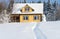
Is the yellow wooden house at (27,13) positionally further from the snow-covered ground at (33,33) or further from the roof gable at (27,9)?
the snow-covered ground at (33,33)

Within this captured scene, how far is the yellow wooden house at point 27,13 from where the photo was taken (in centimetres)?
1077

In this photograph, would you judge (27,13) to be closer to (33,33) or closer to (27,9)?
(27,9)

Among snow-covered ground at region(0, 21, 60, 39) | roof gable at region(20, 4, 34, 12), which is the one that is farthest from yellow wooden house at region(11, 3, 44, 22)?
snow-covered ground at region(0, 21, 60, 39)

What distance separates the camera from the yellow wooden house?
35.3ft

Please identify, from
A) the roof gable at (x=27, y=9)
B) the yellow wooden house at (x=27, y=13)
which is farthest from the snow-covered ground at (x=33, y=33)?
the roof gable at (x=27, y=9)

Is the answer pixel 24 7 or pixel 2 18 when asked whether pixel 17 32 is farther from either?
pixel 24 7

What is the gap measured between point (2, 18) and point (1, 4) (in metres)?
2.11

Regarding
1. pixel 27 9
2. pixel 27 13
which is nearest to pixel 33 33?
pixel 27 13

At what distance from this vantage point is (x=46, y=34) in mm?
408

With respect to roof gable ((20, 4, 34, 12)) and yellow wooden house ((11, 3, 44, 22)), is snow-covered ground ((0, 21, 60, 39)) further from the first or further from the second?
roof gable ((20, 4, 34, 12))

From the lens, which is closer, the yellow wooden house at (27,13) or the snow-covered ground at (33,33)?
the snow-covered ground at (33,33)

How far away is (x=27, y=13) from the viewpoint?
10.6 metres

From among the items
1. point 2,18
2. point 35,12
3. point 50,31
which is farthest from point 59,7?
point 50,31

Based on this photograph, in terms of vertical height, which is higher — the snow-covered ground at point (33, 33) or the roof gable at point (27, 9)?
the snow-covered ground at point (33, 33)
